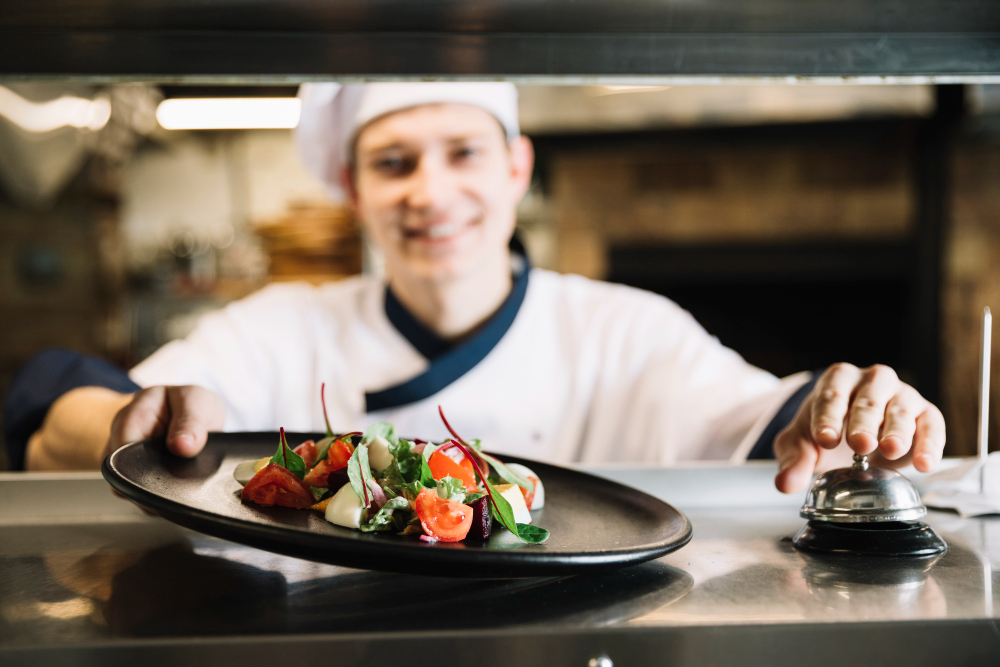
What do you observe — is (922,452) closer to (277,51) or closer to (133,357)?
(277,51)

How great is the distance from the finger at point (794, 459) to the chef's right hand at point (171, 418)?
51cm

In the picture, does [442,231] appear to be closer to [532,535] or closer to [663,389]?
[663,389]

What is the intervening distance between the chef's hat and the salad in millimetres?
762

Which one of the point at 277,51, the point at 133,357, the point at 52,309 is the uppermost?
the point at 277,51

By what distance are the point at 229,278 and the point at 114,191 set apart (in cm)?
74

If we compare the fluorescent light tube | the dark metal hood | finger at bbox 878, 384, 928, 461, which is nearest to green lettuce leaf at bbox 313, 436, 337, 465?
the dark metal hood

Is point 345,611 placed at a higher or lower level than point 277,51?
lower

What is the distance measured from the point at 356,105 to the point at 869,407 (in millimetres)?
968

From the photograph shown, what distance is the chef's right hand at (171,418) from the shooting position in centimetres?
61

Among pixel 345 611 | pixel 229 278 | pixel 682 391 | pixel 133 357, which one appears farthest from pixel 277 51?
pixel 133 357

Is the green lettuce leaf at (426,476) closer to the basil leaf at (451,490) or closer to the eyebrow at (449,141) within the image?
the basil leaf at (451,490)

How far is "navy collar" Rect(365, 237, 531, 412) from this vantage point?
1261mm

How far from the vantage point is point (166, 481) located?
21.3 inches

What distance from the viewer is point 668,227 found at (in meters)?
3.59
